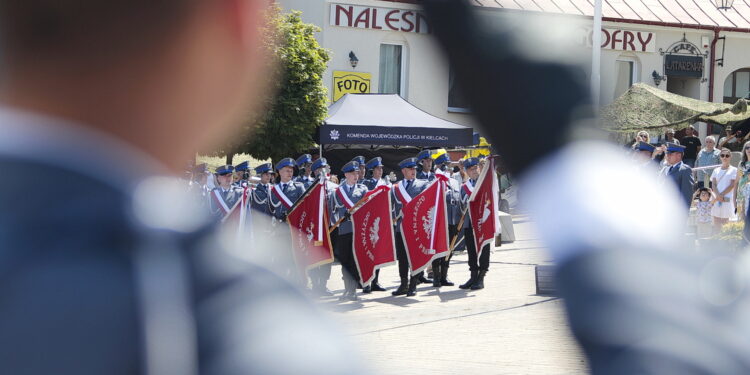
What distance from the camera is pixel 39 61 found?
662 millimetres

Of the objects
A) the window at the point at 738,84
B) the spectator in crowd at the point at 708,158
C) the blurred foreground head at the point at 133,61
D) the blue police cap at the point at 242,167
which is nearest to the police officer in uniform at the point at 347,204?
the blue police cap at the point at 242,167

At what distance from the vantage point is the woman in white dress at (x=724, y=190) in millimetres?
11492

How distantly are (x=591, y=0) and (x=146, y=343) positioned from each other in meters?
0.37

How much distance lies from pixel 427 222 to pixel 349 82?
7209 millimetres

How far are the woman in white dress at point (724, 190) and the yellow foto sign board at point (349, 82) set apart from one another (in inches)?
303

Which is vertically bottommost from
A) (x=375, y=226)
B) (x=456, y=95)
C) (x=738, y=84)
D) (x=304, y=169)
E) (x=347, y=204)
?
(x=375, y=226)

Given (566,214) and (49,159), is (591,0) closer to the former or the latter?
(566,214)

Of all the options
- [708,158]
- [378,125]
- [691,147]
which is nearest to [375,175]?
[378,125]

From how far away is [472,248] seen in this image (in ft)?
40.6

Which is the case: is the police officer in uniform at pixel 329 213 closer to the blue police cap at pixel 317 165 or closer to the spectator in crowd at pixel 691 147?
the blue police cap at pixel 317 165

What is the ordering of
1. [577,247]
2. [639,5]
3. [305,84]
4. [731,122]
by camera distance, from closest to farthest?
1. [577,247]
2. [639,5]
3. [305,84]
4. [731,122]

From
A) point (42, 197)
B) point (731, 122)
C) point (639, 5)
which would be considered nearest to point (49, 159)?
point (42, 197)

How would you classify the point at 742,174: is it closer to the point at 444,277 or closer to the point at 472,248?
the point at 472,248

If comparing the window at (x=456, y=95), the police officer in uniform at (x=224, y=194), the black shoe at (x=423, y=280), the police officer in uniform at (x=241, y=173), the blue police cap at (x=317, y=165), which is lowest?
the black shoe at (x=423, y=280)
